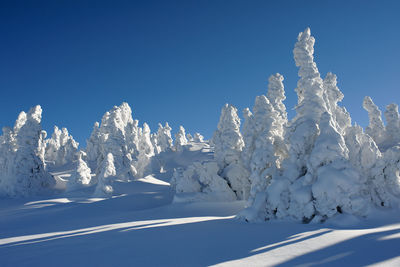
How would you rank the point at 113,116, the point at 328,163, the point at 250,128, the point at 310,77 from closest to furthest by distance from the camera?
1. the point at 328,163
2. the point at 310,77
3. the point at 250,128
4. the point at 113,116

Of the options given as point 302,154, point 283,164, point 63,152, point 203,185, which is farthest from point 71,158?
point 302,154

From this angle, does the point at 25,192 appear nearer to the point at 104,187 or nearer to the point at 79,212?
the point at 104,187

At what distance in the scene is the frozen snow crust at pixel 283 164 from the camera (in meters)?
13.9

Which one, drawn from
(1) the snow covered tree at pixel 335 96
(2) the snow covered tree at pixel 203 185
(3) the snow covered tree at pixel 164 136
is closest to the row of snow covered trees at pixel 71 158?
(2) the snow covered tree at pixel 203 185

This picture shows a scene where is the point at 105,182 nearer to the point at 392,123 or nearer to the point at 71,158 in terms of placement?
the point at 71,158

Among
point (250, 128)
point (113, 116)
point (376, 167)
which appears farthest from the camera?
point (113, 116)

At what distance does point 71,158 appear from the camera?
7581 cm

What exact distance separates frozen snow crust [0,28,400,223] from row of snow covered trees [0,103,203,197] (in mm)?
150

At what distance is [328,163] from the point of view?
47.5 feet

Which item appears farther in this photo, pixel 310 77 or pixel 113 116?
pixel 113 116

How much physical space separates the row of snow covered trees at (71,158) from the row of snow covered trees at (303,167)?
16.6 m

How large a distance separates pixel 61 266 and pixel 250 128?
20.2 m

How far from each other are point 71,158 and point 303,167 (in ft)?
245

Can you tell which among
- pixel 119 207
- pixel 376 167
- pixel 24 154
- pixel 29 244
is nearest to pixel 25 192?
pixel 24 154
